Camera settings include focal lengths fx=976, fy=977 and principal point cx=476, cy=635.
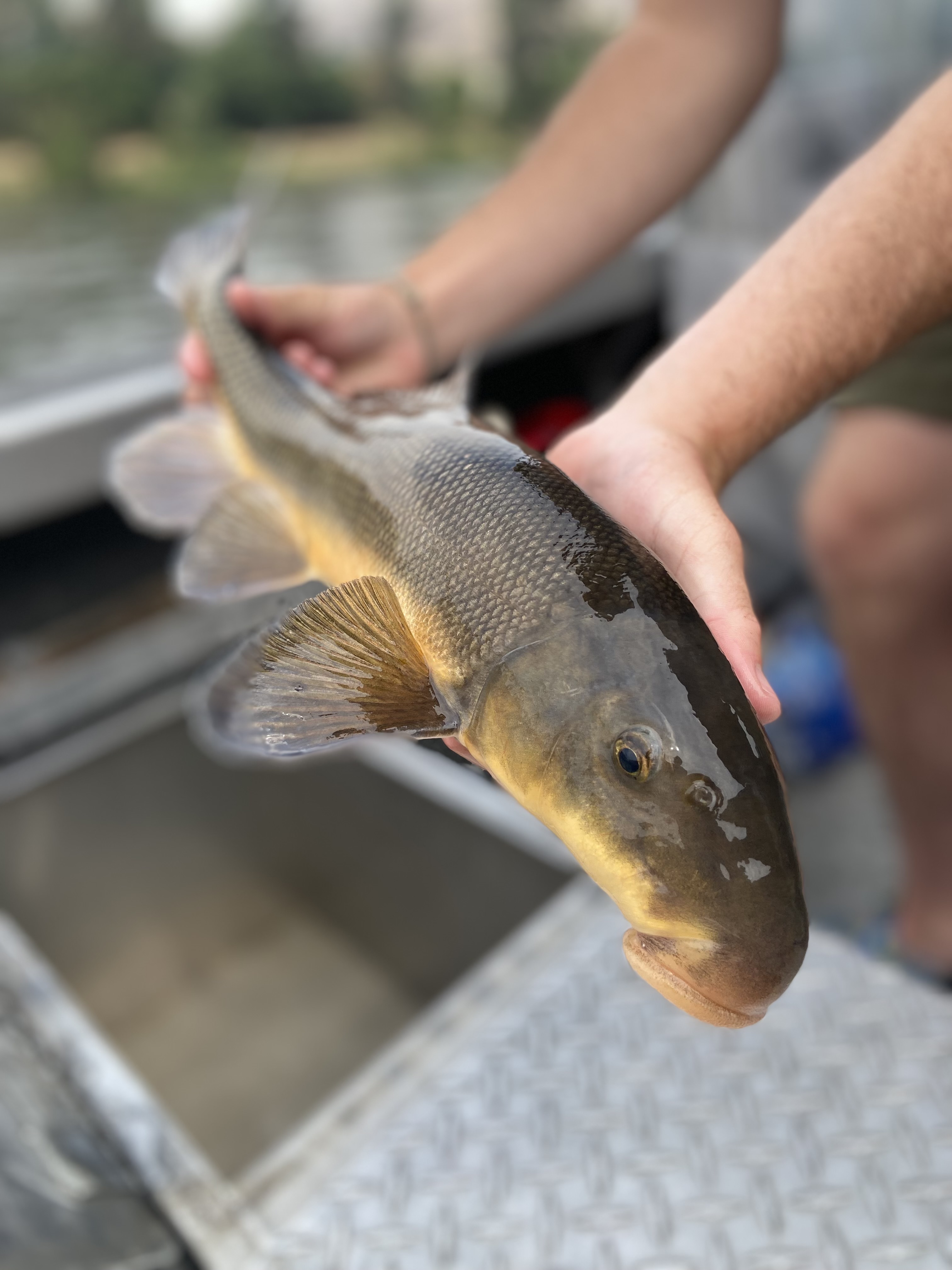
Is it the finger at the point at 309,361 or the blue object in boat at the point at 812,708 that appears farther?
the blue object in boat at the point at 812,708

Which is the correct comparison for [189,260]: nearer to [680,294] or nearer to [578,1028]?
[578,1028]

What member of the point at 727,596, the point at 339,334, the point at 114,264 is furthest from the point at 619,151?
the point at 114,264

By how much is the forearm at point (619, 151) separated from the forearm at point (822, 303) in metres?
0.63

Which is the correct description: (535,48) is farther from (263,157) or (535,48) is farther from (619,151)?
(619,151)

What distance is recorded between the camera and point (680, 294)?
3092mm

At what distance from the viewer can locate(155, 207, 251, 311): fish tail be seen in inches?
57.5

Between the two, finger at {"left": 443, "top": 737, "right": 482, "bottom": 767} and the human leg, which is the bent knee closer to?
the human leg

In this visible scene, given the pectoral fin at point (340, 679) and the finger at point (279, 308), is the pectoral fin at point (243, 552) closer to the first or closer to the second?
the pectoral fin at point (340, 679)

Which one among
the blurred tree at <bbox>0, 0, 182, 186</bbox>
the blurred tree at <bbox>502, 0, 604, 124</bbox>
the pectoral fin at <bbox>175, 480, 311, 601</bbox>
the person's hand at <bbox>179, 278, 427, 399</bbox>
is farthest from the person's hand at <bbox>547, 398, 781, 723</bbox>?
the blurred tree at <bbox>502, 0, 604, 124</bbox>

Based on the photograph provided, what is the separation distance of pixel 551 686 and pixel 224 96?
12.1 feet

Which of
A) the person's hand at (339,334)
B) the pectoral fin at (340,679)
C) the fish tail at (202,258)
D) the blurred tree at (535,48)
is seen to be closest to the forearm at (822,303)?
the pectoral fin at (340,679)

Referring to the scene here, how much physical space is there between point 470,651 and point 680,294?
2.77 m

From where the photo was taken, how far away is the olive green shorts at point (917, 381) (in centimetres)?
144

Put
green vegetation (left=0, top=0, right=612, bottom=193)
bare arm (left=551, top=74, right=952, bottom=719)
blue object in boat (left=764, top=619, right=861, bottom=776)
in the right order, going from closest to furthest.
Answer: bare arm (left=551, top=74, right=952, bottom=719)
blue object in boat (left=764, top=619, right=861, bottom=776)
green vegetation (left=0, top=0, right=612, bottom=193)
